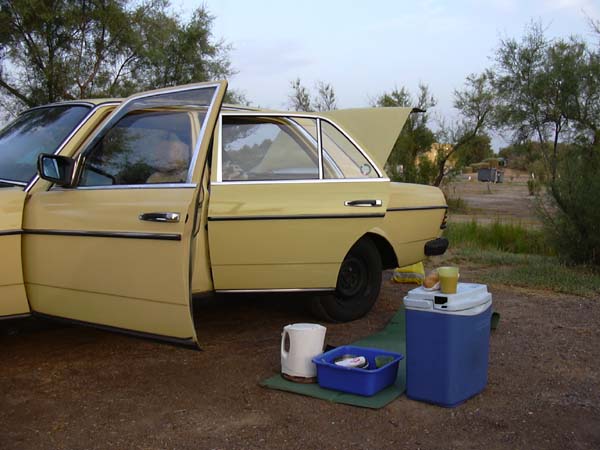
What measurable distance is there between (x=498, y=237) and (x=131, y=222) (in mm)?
8698

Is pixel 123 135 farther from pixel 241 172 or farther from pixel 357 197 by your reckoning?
pixel 357 197

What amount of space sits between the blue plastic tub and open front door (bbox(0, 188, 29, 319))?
1.90 m

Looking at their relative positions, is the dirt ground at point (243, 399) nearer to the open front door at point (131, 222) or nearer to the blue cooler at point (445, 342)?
the blue cooler at point (445, 342)

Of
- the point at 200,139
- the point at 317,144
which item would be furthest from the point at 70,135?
the point at 317,144

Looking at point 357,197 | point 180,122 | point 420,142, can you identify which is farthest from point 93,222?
point 420,142

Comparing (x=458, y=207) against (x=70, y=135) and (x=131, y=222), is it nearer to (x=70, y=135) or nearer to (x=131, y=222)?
(x=70, y=135)

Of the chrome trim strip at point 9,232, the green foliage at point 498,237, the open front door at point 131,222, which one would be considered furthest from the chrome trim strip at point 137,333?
the green foliage at point 498,237

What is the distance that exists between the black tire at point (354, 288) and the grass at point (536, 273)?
8.58ft

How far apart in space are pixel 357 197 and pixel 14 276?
97.4 inches

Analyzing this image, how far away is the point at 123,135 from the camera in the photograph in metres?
4.53

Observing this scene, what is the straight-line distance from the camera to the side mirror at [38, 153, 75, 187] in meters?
4.20

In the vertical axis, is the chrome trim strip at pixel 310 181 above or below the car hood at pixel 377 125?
below

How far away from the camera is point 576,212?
27.0 ft

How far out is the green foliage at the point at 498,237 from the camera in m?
10.9
